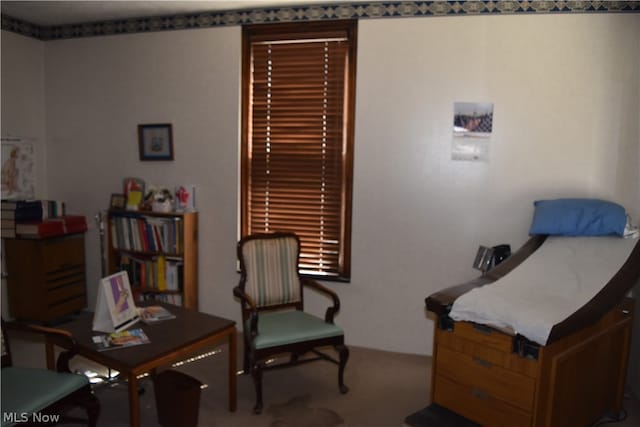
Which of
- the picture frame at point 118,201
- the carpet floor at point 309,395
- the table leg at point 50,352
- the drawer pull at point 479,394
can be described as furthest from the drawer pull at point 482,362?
the picture frame at point 118,201

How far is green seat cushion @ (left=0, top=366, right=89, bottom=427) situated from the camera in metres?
2.09

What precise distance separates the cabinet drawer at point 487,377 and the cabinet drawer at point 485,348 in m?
0.02

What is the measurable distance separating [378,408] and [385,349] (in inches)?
36.1

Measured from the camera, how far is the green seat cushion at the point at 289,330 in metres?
2.99

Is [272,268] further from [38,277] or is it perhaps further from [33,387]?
[38,277]

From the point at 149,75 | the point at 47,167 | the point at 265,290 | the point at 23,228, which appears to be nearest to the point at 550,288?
the point at 265,290

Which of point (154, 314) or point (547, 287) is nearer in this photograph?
point (547, 287)

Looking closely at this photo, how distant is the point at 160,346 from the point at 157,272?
174cm

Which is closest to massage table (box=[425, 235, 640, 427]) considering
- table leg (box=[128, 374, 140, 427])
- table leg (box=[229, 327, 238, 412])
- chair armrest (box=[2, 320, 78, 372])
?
table leg (box=[229, 327, 238, 412])

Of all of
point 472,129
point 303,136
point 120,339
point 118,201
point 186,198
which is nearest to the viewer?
point 120,339

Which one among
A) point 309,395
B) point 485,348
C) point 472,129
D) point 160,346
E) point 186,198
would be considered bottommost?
point 309,395

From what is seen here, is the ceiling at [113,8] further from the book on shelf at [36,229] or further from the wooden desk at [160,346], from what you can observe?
the wooden desk at [160,346]

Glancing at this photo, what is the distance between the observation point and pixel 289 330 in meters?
3.10

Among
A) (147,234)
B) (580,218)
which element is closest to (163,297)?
(147,234)
